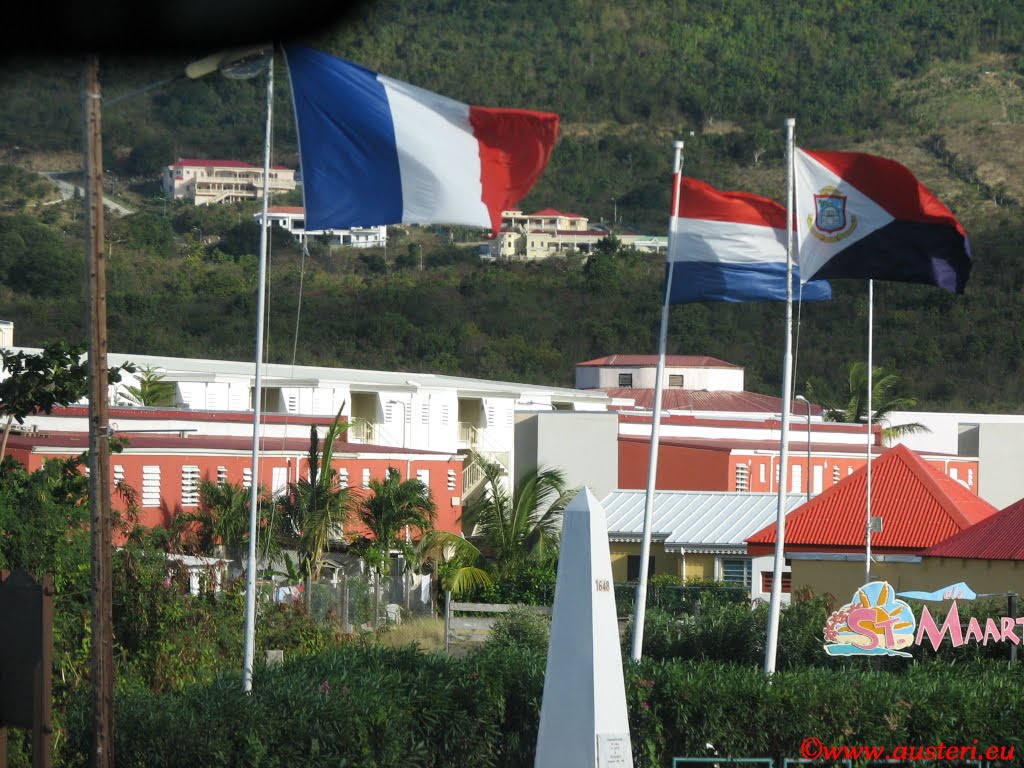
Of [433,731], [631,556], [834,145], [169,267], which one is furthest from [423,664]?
[834,145]

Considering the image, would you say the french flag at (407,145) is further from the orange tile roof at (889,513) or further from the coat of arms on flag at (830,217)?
the orange tile roof at (889,513)

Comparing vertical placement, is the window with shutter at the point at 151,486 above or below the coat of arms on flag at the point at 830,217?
below

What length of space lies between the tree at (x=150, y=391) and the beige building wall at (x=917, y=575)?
22.8m

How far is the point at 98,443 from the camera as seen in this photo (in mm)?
14719

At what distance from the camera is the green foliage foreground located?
15.2 metres

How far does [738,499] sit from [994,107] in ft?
496

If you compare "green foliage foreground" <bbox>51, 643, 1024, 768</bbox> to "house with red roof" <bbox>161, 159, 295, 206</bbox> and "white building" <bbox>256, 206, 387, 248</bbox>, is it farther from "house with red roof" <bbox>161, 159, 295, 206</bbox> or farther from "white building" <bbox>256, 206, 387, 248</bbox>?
"house with red roof" <bbox>161, 159, 295, 206</bbox>

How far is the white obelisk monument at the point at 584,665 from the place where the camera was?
1420 cm

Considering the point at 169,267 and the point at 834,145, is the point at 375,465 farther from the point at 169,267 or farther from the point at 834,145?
the point at 834,145

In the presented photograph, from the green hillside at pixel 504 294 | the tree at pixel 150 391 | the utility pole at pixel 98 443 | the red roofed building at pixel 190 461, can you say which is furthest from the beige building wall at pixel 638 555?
the utility pole at pixel 98 443

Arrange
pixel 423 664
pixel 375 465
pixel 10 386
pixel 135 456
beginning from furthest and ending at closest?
pixel 375 465 → pixel 135 456 → pixel 10 386 → pixel 423 664

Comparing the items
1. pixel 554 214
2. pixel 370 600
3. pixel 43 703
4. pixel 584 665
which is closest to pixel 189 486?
pixel 370 600

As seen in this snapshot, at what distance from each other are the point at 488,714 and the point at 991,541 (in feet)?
45.3

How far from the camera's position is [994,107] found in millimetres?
186125
